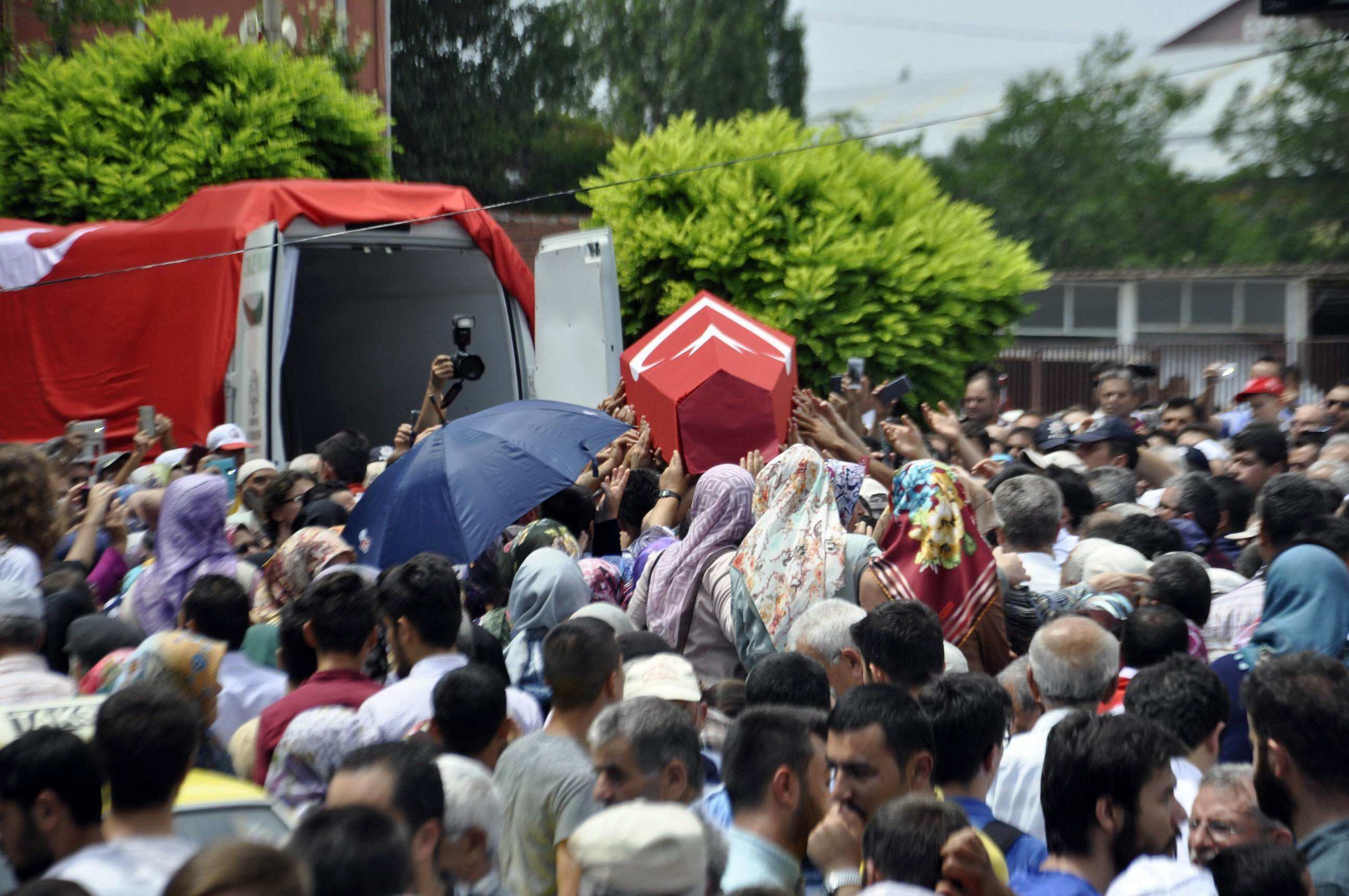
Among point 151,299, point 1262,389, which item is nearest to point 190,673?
point 151,299

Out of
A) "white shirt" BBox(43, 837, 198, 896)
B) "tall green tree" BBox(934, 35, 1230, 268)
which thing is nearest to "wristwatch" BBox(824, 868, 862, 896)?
"white shirt" BBox(43, 837, 198, 896)

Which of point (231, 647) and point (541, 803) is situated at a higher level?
point (231, 647)

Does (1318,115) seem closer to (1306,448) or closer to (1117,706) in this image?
(1306,448)

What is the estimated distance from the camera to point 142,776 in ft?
10.4

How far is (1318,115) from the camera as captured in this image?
107 ft

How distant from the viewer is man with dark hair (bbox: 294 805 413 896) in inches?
102

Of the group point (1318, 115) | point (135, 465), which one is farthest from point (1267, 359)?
point (1318, 115)

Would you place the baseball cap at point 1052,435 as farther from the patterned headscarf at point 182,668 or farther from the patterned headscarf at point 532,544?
the patterned headscarf at point 182,668

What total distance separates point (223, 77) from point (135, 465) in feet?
26.7

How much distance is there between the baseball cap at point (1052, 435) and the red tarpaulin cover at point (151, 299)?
161 inches

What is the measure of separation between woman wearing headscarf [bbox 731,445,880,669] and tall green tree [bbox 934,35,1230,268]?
38895mm

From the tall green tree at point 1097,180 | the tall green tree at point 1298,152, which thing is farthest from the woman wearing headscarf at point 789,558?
the tall green tree at point 1097,180

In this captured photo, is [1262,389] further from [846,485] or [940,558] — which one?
[940,558]

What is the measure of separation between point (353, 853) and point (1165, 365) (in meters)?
23.9
